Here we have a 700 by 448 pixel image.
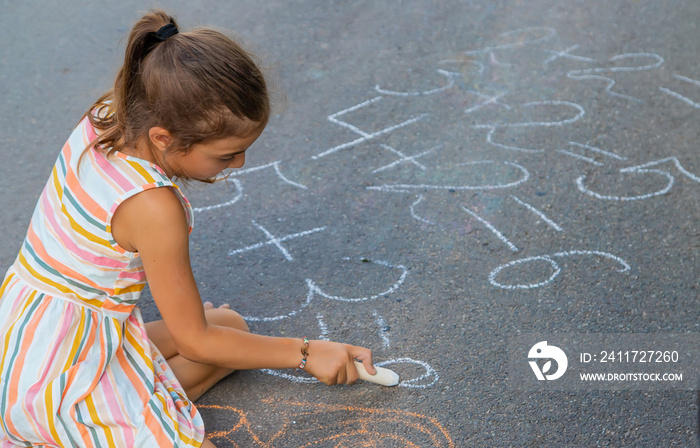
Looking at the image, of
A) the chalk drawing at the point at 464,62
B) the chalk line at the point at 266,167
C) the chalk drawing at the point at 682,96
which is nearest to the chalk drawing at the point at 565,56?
the chalk drawing at the point at 464,62

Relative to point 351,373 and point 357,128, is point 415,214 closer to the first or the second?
point 357,128

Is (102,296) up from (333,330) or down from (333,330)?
up

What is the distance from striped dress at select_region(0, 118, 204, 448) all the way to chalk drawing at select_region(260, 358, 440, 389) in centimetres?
39

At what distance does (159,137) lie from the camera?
65.7 inches

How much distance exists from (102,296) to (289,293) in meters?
0.84

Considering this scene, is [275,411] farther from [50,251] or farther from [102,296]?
[50,251]

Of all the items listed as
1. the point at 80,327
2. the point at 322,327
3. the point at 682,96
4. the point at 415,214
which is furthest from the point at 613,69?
the point at 80,327

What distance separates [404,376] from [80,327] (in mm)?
908

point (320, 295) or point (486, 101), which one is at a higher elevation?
point (486, 101)

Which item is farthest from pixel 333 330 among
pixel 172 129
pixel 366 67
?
pixel 366 67

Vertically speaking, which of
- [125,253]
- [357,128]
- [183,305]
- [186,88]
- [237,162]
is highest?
[186,88]

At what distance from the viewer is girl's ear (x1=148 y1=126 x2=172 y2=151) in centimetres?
164

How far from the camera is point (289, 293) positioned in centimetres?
251

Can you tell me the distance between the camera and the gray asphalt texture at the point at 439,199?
2.04 m
